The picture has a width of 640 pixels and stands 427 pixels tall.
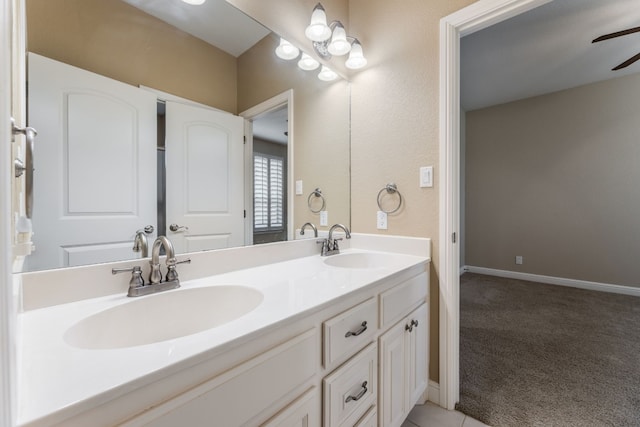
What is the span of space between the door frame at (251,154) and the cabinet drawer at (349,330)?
638mm

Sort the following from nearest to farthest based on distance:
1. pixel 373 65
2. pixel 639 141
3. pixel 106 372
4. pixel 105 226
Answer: pixel 106 372, pixel 105 226, pixel 373 65, pixel 639 141

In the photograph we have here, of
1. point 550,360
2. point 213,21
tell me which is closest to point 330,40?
point 213,21

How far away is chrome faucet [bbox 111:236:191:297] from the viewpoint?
0.88m

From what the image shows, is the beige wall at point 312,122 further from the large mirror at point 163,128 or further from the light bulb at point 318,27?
the light bulb at point 318,27

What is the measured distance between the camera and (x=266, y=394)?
2.14ft

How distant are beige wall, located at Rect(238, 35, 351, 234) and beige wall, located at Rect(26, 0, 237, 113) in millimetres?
199

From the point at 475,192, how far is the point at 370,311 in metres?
3.96

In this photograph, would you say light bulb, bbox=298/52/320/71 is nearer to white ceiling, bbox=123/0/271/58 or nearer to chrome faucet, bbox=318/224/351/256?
white ceiling, bbox=123/0/271/58

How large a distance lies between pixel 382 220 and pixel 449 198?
426 millimetres

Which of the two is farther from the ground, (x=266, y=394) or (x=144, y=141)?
(x=144, y=141)

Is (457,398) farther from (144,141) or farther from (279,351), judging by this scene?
(144,141)

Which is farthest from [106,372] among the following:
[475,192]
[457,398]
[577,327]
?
[475,192]

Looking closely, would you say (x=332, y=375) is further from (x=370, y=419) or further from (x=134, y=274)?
(x=134, y=274)

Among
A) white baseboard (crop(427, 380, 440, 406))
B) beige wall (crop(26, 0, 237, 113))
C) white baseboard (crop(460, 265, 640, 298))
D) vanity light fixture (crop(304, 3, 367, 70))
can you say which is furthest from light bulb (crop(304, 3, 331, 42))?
white baseboard (crop(460, 265, 640, 298))
